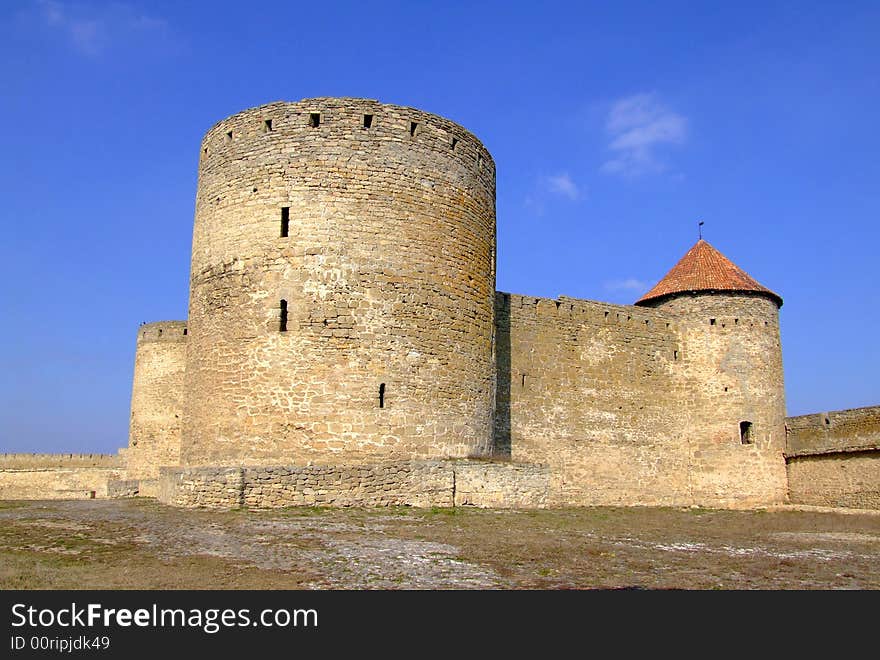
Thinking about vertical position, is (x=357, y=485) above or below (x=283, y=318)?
below

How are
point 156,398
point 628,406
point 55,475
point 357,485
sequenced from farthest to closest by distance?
point 55,475
point 156,398
point 628,406
point 357,485

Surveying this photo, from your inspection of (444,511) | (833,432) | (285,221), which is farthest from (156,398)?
(833,432)

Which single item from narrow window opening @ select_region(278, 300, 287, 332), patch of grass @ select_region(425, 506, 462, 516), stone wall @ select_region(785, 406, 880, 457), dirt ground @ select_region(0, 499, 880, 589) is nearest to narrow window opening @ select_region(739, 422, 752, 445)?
stone wall @ select_region(785, 406, 880, 457)

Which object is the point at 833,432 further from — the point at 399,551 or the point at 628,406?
the point at 399,551

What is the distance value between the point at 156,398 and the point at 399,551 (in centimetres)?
1596

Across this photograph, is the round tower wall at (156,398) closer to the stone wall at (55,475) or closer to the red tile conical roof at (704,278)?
the stone wall at (55,475)

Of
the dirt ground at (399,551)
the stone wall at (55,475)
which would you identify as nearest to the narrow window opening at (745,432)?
the dirt ground at (399,551)

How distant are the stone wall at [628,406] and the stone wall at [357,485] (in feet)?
15.3

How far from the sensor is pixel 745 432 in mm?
Answer: 22641

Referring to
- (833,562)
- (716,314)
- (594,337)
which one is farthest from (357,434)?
(716,314)

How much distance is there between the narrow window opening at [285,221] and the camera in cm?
1408

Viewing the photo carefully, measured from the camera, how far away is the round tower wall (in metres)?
22.0

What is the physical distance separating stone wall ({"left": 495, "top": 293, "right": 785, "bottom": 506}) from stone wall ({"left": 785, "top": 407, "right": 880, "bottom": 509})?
0.58 meters

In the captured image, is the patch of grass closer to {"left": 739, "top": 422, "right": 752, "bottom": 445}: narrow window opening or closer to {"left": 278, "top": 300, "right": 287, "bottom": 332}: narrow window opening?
{"left": 278, "top": 300, "right": 287, "bottom": 332}: narrow window opening
